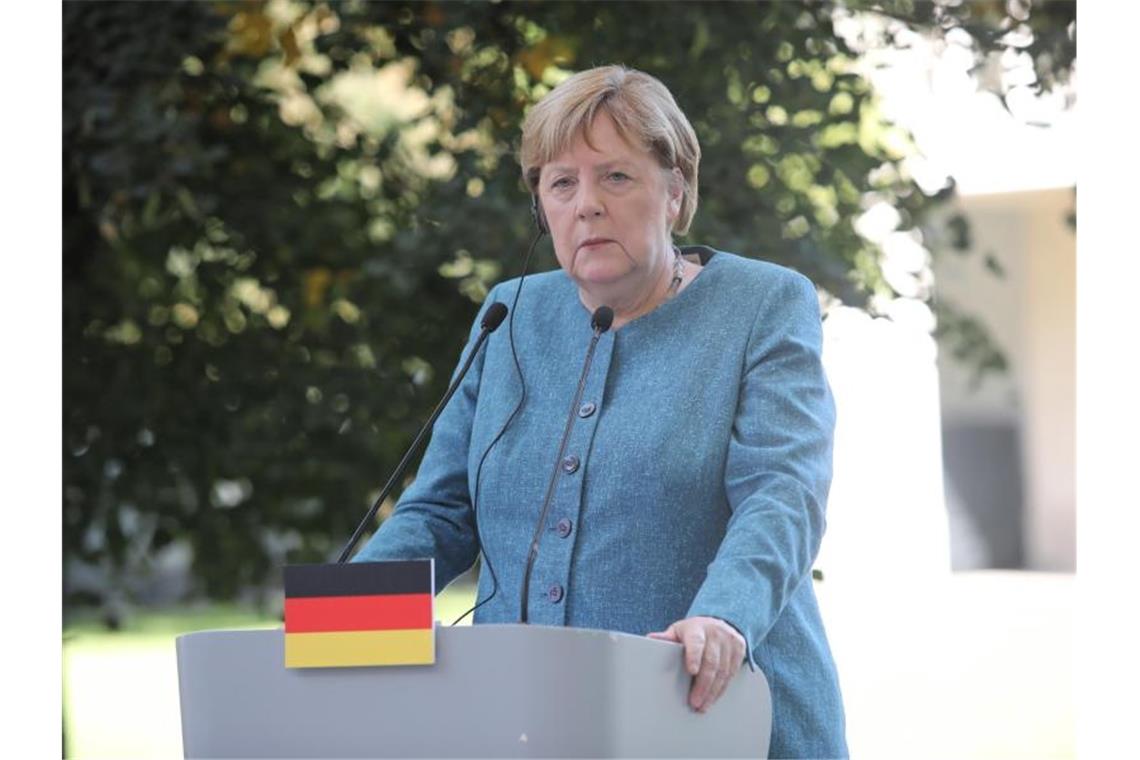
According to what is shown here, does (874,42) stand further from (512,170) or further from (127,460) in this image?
(127,460)

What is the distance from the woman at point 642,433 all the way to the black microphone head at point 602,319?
0.18 ft

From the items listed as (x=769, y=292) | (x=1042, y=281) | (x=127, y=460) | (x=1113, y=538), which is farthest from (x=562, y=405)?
(x=1042, y=281)

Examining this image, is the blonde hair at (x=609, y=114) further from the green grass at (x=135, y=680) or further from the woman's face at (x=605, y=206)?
the green grass at (x=135, y=680)

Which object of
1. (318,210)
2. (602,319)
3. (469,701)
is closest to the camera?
(469,701)

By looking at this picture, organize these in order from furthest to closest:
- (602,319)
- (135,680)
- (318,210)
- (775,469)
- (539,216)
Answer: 1. (135,680)
2. (318,210)
3. (539,216)
4. (602,319)
5. (775,469)

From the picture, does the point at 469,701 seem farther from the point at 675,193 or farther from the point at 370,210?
the point at 370,210

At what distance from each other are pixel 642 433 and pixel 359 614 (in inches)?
17.9

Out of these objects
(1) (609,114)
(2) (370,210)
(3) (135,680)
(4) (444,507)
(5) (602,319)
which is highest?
(2) (370,210)

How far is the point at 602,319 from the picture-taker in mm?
1834

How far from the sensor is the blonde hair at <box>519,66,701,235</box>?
1.86 metres

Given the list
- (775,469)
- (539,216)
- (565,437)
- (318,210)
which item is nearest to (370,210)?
(318,210)

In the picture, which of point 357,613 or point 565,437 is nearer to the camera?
point 357,613

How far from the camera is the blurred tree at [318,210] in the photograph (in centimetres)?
360

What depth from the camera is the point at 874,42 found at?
3697mm
